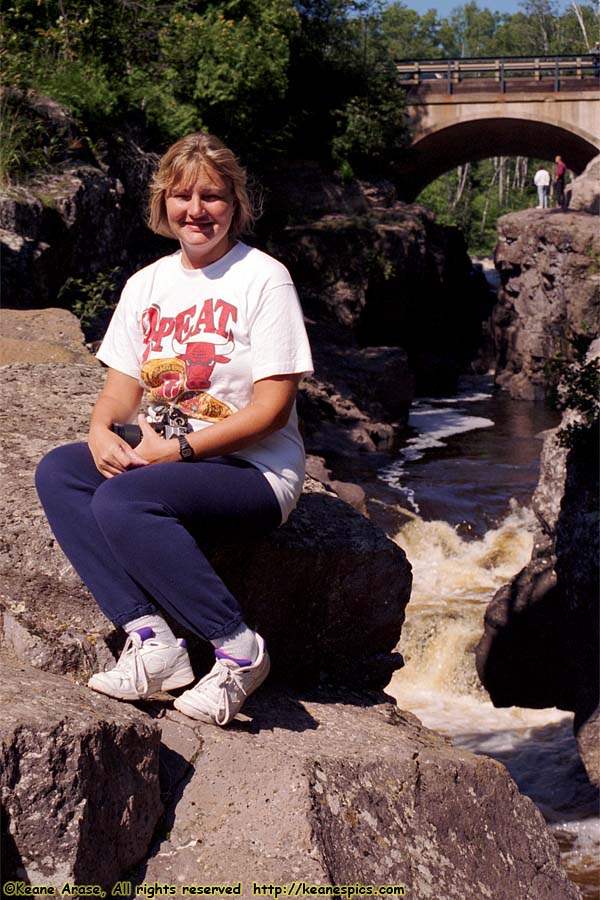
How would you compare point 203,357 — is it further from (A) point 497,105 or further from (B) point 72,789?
(A) point 497,105

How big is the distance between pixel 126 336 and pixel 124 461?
0.50 meters

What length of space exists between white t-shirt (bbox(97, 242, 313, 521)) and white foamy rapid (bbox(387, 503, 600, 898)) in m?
4.40

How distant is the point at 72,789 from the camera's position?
2.57m

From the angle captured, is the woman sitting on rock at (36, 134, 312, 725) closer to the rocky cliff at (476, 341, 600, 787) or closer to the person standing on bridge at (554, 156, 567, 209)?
the rocky cliff at (476, 341, 600, 787)

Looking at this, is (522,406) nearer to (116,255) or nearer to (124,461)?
(116,255)

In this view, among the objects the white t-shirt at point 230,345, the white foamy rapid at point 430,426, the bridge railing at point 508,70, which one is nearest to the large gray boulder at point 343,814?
the white t-shirt at point 230,345

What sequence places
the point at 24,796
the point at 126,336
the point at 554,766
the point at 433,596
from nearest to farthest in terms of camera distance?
the point at 24,796 < the point at 126,336 < the point at 554,766 < the point at 433,596

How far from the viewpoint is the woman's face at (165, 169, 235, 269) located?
3.38m

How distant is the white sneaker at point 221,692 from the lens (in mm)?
3109

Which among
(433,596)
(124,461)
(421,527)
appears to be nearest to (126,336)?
(124,461)

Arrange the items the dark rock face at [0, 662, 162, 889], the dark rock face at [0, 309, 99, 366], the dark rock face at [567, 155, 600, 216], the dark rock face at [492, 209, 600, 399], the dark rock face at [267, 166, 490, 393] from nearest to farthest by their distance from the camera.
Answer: the dark rock face at [0, 662, 162, 889]
the dark rock face at [0, 309, 99, 366]
the dark rock face at [267, 166, 490, 393]
the dark rock face at [492, 209, 600, 399]
the dark rock face at [567, 155, 600, 216]

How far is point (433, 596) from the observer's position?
10.9 meters

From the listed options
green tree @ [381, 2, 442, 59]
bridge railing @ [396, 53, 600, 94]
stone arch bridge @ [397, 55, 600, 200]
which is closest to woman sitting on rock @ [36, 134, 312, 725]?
stone arch bridge @ [397, 55, 600, 200]

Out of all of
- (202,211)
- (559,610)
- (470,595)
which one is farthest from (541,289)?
(202,211)
